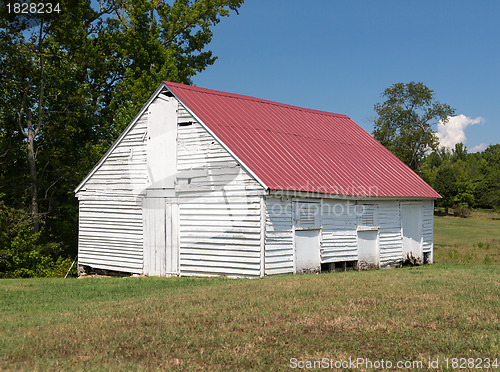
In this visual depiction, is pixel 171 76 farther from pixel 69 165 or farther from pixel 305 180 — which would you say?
pixel 305 180

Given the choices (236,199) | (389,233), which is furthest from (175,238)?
(389,233)

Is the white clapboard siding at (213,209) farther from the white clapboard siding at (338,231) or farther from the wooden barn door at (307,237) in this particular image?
the white clapboard siding at (338,231)

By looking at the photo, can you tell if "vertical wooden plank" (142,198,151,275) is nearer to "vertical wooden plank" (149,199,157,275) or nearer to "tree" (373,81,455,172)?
"vertical wooden plank" (149,199,157,275)

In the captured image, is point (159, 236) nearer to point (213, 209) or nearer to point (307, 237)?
point (213, 209)

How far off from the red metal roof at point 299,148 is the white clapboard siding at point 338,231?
2.12ft

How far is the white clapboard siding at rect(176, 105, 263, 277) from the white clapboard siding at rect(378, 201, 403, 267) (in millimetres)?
7343

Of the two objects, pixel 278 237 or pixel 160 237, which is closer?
pixel 278 237

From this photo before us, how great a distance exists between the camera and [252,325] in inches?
401

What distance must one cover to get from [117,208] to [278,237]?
7.92 meters

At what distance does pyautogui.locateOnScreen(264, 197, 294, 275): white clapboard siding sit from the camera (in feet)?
60.5

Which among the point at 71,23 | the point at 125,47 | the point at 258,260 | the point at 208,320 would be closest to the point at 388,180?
the point at 258,260

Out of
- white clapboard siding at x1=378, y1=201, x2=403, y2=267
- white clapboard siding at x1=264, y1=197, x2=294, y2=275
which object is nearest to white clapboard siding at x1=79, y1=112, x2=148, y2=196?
white clapboard siding at x1=264, y1=197, x2=294, y2=275

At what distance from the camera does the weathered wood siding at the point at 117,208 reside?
72.5 ft

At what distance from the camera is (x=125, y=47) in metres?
39.2
